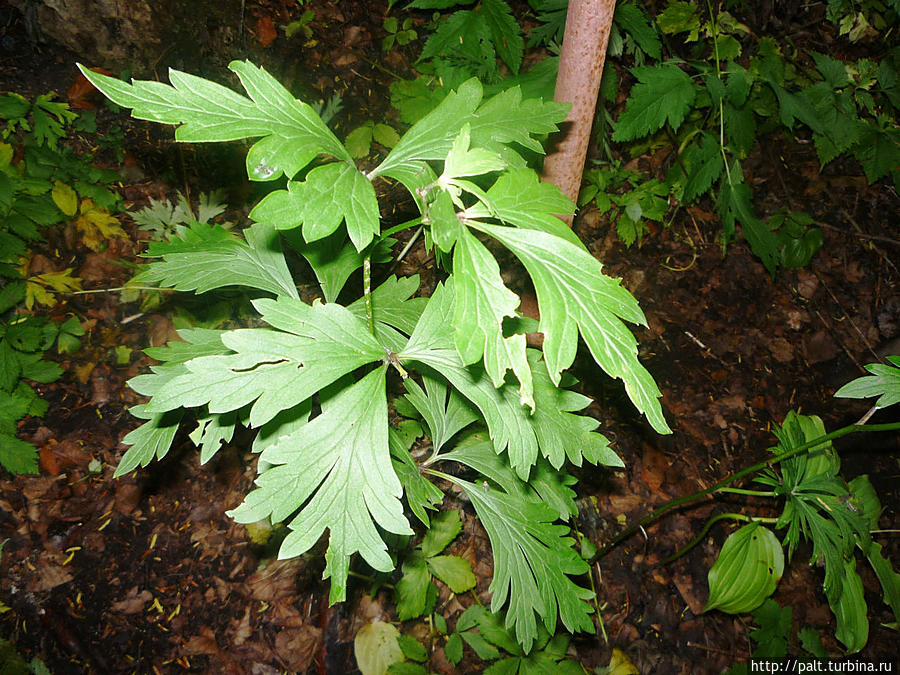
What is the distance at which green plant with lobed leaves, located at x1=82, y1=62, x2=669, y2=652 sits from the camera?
114 centimetres

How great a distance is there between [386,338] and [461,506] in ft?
4.13

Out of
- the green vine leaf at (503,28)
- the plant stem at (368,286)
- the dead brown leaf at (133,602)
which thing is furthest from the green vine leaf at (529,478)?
the green vine leaf at (503,28)

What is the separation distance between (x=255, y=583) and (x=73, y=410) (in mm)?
1275

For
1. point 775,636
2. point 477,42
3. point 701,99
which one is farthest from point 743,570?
point 477,42

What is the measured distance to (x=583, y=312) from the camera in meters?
1.16

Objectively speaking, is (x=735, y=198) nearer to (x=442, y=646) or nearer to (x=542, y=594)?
(x=542, y=594)

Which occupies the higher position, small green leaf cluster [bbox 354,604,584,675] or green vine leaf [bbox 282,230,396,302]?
green vine leaf [bbox 282,230,396,302]

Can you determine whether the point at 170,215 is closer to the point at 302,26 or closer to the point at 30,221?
the point at 30,221

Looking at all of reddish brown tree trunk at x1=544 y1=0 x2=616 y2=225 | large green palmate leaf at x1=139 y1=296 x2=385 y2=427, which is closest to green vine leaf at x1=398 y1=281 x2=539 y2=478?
large green palmate leaf at x1=139 y1=296 x2=385 y2=427

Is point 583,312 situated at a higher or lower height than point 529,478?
higher

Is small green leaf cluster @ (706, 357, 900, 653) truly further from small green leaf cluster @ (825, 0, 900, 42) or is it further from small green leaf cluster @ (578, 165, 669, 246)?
small green leaf cluster @ (825, 0, 900, 42)

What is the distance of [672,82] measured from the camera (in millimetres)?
2914

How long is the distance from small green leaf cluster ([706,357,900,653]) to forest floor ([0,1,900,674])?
301 mm

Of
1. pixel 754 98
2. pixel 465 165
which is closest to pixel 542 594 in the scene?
pixel 465 165
